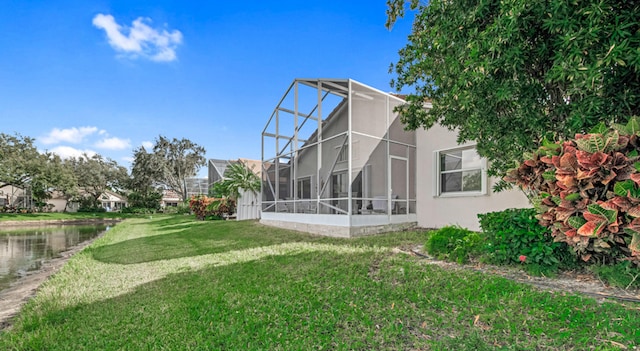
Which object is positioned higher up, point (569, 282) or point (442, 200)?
point (442, 200)

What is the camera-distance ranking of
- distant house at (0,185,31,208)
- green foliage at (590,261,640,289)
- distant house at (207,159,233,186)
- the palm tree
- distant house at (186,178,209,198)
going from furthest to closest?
distant house at (0,185,31,208)
distant house at (186,178,209,198)
distant house at (207,159,233,186)
the palm tree
green foliage at (590,261,640,289)

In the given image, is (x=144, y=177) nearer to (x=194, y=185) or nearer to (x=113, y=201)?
(x=194, y=185)

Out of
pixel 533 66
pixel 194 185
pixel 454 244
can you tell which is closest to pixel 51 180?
pixel 194 185

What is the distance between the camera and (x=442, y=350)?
2.55 metres

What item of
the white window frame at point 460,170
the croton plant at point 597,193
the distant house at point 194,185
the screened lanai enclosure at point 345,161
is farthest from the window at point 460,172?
the distant house at point 194,185

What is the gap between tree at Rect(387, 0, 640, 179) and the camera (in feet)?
10.1

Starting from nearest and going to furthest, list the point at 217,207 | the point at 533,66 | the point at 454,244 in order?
the point at 533,66 < the point at 454,244 < the point at 217,207

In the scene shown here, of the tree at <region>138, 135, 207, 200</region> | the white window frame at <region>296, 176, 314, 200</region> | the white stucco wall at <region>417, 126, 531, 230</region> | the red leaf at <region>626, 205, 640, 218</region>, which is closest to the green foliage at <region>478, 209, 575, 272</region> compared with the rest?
the red leaf at <region>626, 205, 640, 218</region>

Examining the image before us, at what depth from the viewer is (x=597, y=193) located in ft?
11.4

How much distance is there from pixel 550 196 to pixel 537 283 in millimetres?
1038

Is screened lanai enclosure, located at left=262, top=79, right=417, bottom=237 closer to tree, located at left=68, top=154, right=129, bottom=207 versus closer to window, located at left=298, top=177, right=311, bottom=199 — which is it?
window, located at left=298, top=177, right=311, bottom=199

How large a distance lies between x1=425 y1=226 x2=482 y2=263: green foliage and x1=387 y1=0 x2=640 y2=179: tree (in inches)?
53.3

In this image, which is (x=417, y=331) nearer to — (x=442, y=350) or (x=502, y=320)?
(x=442, y=350)

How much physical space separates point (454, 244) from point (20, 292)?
26.7ft
